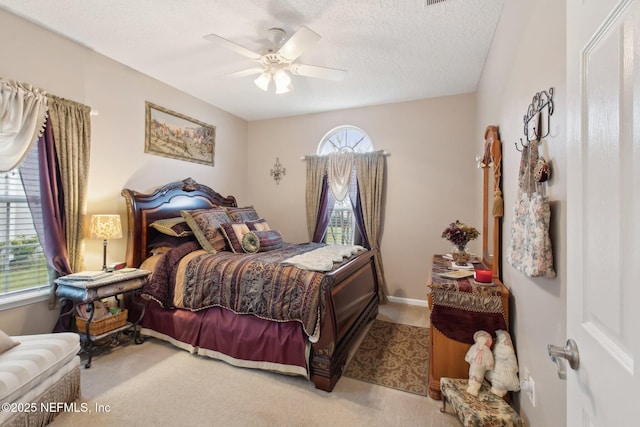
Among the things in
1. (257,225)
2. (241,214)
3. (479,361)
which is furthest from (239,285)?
(479,361)

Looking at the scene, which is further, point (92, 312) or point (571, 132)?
point (92, 312)

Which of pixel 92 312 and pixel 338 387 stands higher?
pixel 92 312

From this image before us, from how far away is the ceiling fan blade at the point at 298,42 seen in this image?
2021 mm

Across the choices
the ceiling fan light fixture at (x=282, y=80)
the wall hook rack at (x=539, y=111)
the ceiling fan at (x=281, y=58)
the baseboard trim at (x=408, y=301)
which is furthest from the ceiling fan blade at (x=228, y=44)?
the baseboard trim at (x=408, y=301)

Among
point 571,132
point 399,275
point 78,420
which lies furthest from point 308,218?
point 571,132

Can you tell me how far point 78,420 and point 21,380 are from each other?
0.48 metres

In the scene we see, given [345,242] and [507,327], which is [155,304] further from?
[507,327]

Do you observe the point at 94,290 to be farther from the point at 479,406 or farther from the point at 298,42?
the point at 479,406

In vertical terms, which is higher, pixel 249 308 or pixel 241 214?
pixel 241 214

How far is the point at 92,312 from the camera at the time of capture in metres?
2.32

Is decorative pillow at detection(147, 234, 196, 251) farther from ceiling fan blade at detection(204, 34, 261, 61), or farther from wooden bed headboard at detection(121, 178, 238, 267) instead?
ceiling fan blade at detection(204, 34, 261, 61)

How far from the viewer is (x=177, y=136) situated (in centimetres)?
373

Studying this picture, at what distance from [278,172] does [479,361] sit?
3.90 metres

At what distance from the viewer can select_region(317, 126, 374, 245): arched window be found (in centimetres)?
442
